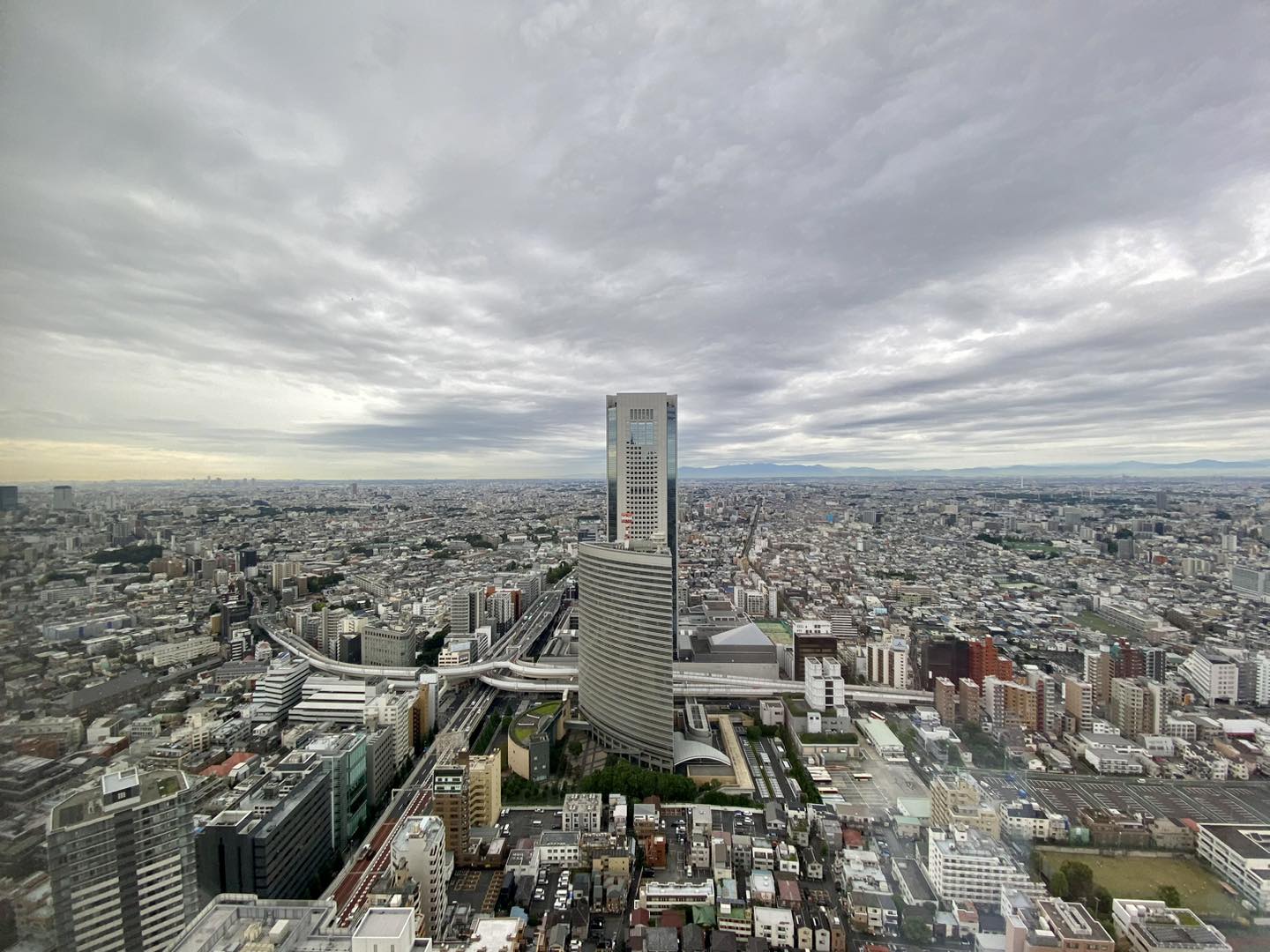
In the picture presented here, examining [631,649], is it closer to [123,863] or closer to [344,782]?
[344,782]

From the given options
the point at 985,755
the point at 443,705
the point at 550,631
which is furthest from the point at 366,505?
the point at 985,755

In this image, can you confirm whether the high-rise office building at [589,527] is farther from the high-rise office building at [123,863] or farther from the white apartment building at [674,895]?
the high-rise office building at [123,863]

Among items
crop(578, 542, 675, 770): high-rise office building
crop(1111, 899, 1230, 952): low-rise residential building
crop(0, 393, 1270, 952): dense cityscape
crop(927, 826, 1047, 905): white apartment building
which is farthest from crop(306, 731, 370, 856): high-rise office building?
crop(1111, 899, 1230, 952): low-rise residential building

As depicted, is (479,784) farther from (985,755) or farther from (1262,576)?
(1262,576)

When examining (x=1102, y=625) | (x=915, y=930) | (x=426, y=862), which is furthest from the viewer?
(x=1102, y=625)

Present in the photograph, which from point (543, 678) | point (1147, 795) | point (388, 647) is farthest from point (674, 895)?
point (388, 647)
